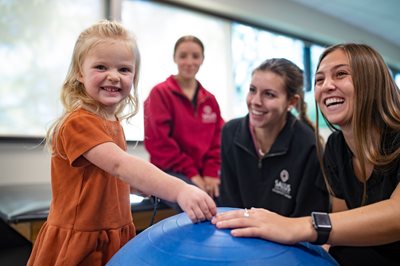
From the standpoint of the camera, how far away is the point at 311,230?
0.84 m

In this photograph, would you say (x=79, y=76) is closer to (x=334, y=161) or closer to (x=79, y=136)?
(x=79, y=136)

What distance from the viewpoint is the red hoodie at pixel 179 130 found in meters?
1.90

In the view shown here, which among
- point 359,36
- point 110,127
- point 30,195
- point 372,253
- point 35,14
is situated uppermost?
point 359,36

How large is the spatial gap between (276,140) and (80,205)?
96cm

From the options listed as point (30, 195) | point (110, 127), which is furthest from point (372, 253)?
point (30, 195)

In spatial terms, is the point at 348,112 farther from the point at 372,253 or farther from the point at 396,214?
the point at 372,253

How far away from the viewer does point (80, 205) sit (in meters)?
0.90

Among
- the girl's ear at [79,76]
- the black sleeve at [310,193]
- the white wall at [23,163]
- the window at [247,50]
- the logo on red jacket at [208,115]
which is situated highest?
the window at [247,50]

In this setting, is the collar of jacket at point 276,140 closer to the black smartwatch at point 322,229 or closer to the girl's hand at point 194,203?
the black smartwatch at point 322,229

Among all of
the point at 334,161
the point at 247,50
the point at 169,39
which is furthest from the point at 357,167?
the point at 247,50

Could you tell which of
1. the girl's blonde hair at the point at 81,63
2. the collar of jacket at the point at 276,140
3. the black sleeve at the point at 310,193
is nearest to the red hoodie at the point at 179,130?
the collar of jacket at the point at 276,140

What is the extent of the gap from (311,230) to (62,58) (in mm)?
2225

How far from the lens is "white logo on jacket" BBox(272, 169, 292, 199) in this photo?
1.52 meters

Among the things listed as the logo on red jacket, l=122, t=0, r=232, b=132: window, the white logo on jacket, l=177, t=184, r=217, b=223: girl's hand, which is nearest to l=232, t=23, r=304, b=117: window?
l=122, t=0, r=232, b=132: window
